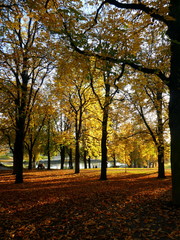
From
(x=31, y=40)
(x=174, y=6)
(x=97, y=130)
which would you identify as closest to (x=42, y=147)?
(x=97, y=130)

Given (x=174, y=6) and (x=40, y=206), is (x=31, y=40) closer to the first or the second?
(x=174, y=6)

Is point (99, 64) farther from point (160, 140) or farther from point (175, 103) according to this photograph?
point (160, 140)

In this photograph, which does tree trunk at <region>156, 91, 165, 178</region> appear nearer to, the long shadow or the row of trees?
the row of trees

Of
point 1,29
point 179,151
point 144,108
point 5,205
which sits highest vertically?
point 1,29

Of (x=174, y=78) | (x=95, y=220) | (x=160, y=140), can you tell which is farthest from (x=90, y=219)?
(x=160, y=140)

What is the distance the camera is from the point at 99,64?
7633mm

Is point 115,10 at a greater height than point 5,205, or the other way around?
point 115,10

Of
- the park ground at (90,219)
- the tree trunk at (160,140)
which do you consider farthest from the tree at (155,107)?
the park ground at (90,219)

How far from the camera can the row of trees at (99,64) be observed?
19.9 feet

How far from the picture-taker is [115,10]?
296 inches

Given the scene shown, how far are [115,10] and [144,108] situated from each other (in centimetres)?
1138

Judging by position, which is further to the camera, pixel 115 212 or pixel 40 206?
pixel 40 206

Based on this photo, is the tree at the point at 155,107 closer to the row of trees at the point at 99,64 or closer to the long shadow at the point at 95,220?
the row of trees at the point at 99,64

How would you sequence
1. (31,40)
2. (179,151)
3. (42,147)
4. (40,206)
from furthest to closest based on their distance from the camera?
(42,147), (31,40), (40,206), (179,151)
